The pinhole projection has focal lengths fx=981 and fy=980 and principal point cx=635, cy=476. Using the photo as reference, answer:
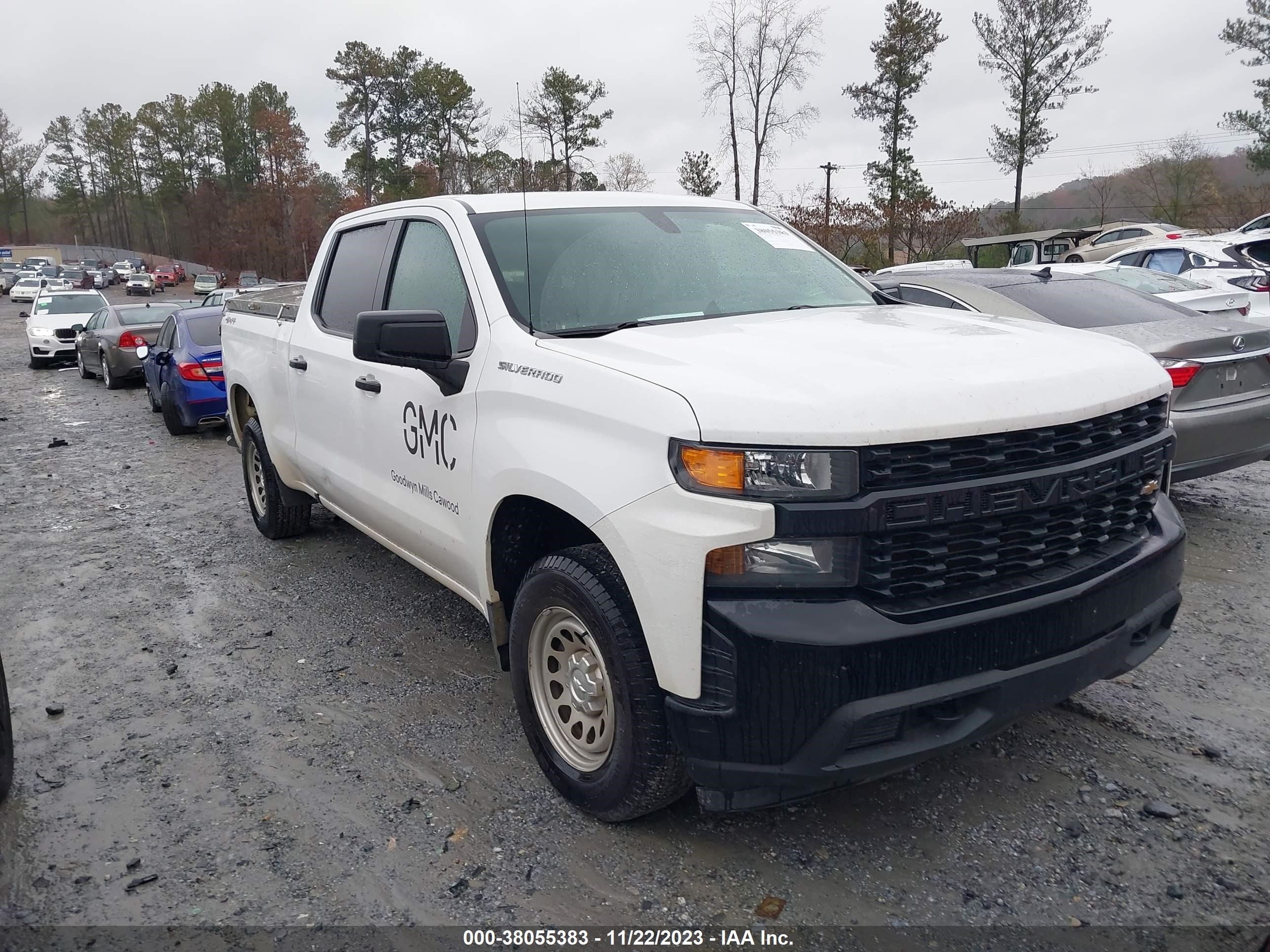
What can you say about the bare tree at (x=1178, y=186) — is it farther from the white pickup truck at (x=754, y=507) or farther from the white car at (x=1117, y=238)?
the white pickup truck at (x=754, y=507)

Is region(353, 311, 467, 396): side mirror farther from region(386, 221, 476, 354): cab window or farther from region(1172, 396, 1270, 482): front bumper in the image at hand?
region(1172, 396, 1270, 482): front bumper

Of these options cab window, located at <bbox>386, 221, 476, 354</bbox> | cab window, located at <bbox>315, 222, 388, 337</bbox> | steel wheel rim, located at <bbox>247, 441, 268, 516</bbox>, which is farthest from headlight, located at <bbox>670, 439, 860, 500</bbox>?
steel wheel rim, located at <bbox>247, 441, 268, 516</bbox>

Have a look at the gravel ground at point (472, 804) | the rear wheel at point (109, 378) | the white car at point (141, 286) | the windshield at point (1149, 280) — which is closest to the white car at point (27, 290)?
the white car at point (141, 286)

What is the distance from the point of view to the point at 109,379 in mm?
16547

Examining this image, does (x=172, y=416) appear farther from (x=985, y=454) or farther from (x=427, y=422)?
(x=985, y=454)

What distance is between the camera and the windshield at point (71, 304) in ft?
72.6

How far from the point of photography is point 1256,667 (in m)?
4.19

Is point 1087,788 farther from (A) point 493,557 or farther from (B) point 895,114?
(B) point 895,114

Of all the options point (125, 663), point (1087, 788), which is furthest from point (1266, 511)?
point (125, 663)

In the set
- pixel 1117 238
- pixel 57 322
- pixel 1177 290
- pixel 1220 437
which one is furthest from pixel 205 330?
pixel 1117 238

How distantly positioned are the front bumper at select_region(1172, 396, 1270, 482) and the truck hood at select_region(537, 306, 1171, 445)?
256cm

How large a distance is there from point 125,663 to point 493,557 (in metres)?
2.35

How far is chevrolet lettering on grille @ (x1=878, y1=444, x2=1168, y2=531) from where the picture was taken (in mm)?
2486

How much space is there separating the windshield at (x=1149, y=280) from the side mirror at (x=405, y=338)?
8488 millimetres
